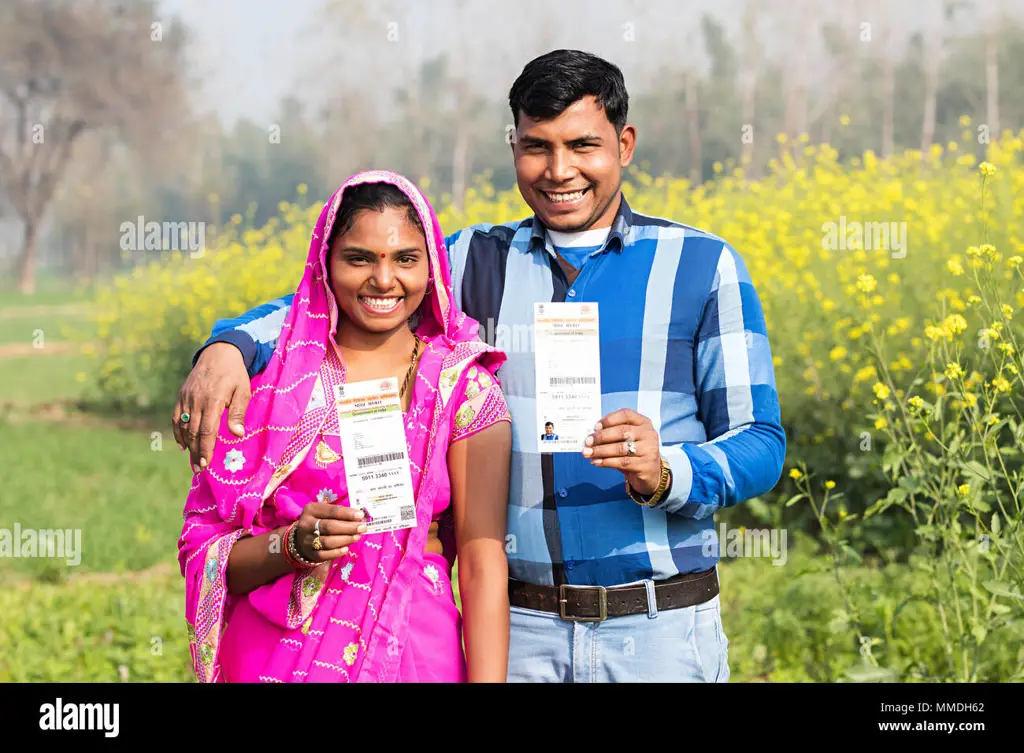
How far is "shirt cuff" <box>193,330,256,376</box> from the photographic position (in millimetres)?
2230

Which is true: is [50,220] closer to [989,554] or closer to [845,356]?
[845,356]

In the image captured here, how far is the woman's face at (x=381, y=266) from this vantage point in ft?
7.11

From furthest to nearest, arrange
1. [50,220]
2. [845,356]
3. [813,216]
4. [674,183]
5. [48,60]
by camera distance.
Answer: [50,220] → [48,60] → [674,183] → [813,216] → [845,356]

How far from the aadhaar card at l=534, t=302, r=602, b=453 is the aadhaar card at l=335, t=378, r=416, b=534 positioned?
262 mm

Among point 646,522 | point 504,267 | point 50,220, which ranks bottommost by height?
point 646,522

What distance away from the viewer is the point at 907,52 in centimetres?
733

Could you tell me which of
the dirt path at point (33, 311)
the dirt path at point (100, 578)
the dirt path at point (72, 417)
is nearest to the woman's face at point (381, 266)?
the dirt path at point (100, 578)

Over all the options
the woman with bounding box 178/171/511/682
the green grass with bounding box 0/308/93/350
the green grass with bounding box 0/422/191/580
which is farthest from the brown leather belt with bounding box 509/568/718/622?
the green grass with bounding box 0/308/93/350

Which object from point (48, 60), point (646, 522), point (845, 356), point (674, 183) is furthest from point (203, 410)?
point (48, 60)

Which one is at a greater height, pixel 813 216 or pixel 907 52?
pixel 907 52

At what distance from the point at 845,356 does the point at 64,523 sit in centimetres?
412

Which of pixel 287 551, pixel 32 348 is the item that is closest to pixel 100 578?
pixel 287 551

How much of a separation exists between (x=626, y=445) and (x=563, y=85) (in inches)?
30.0
